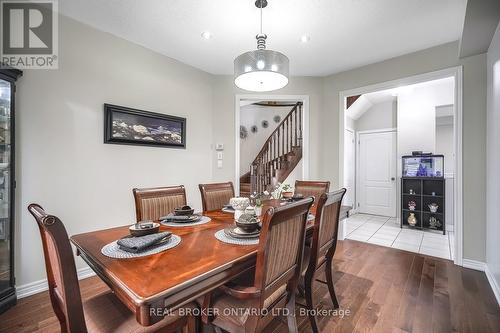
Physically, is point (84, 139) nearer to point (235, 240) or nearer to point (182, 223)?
point (182, 223)

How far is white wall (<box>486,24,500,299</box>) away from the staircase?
3.01 m

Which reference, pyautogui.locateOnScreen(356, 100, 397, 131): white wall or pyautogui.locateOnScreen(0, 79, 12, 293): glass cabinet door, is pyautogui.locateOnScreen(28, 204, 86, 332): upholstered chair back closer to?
pyautogui.locateOnScreen(0, 79, 12, 293): glass cabinet door

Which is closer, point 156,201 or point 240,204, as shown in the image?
point 240,204

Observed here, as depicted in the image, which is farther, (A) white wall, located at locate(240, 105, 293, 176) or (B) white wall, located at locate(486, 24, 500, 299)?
(A) white wall, located at locate(240, 105, 293, 176)

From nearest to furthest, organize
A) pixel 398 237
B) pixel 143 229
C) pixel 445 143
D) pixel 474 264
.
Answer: pixel 143 229 → pixel 474 264 → pixel 398 237 → pixel 445 143

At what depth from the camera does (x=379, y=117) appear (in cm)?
557

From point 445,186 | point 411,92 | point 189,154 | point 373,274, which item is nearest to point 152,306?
point 373,274

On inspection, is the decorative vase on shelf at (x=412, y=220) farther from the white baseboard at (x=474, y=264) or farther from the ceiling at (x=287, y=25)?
the ceiling at (x=287, y=25)

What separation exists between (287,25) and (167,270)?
8.32 ft

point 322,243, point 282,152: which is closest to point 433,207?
point 282,152

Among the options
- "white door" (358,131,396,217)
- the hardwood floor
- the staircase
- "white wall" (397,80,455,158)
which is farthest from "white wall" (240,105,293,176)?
the hardwood floor

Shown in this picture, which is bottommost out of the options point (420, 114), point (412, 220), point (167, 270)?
point (412, 220)

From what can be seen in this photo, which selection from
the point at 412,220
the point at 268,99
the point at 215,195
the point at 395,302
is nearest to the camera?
the point at 395,302

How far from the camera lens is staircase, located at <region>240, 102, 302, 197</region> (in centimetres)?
512
